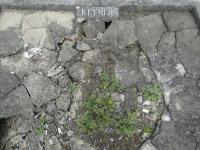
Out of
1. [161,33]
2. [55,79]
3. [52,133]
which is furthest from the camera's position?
[161,33]

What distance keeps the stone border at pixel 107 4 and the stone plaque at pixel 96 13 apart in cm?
7

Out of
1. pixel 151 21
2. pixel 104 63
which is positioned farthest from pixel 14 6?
pixel 151 21

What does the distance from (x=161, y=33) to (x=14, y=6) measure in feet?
5.95

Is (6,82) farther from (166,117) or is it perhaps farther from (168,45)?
(168,45)

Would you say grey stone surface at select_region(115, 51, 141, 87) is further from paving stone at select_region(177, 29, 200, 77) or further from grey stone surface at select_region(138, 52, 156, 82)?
paving stone at select_region(177, 29, 200, 77)

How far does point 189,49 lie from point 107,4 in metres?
1.14

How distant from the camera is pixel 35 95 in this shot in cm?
368

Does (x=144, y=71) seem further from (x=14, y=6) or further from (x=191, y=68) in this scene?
(x=14, y=6)

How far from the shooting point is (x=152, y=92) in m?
3.71

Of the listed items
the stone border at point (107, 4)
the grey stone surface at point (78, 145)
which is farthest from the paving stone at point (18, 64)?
the grey stone surface at point (78, 145)

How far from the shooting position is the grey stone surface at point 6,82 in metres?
3.68

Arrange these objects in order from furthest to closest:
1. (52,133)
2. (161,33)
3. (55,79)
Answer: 1. (161,33)
2. (55,79)
3. (52,133)

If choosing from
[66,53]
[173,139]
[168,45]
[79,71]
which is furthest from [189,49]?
[66,53]

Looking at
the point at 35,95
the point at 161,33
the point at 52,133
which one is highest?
the point at 161,33
